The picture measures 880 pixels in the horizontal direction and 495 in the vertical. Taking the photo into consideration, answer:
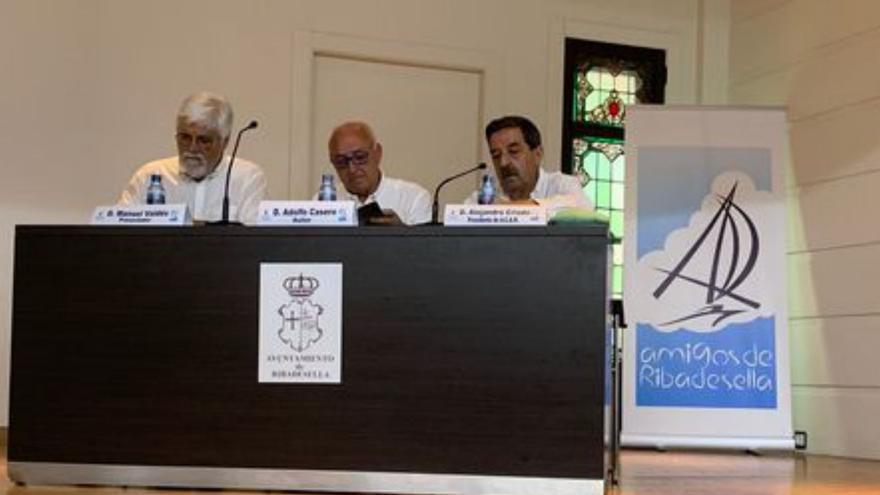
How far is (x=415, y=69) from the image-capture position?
526 cm

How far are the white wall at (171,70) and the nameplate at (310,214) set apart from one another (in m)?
2.22

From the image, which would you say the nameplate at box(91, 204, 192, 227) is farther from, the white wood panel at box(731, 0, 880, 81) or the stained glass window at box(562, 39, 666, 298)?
the white wood panel at box(731, 0, 880, 81)

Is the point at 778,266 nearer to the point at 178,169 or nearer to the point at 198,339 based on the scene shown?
the point at 178,169

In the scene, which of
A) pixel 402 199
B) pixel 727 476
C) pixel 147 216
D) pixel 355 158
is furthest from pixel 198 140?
pixel 727 476

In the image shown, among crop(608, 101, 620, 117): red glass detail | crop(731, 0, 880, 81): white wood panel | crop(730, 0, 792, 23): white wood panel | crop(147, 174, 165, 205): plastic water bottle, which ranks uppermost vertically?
crop(730, 0, 792, 23): white wood panel

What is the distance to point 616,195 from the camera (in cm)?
563

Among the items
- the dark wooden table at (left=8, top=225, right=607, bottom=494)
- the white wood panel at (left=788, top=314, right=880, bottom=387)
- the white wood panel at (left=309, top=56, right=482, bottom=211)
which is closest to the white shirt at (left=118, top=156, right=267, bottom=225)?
the dark wooden table at (left=8, top=225, right=607, bottom=494)

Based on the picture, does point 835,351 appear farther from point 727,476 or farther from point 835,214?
point 727,476

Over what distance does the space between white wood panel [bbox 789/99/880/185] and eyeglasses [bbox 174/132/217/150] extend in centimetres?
264

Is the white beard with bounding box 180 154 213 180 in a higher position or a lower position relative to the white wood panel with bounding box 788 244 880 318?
higher

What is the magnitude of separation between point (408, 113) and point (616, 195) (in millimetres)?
1135

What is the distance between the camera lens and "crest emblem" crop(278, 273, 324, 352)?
2.66 meters

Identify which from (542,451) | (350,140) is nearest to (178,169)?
(350,140)

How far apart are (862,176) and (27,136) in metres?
3.36
